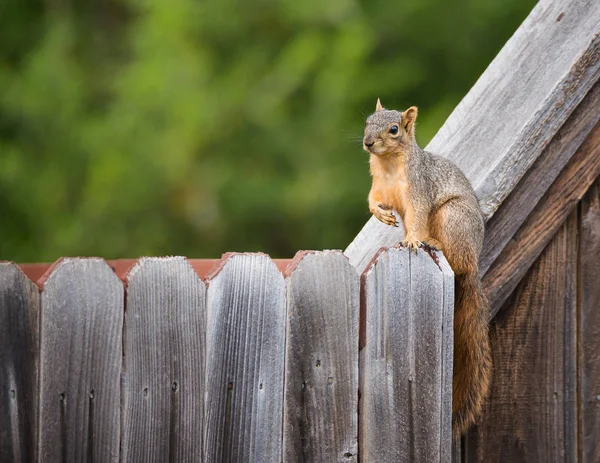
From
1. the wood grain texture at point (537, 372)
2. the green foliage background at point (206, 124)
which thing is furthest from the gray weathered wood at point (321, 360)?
the green foliage background at point (206, 124)

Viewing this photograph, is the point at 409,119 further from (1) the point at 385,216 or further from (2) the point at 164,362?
(2) the point at 164,362

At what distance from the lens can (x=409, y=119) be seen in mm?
2844

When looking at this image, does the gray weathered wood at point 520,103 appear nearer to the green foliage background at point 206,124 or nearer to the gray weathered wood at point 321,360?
the gray weathered wood at point 321,360

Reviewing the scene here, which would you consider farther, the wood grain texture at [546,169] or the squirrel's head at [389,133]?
the squirrel's head at [389,133]

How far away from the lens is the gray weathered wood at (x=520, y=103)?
200 cm

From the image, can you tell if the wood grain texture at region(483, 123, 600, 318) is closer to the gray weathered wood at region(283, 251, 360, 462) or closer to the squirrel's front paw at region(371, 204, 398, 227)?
the squirrel's front paw at region(371, 204, 398, 227)

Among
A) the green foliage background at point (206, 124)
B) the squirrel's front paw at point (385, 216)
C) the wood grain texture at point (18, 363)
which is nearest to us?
the wood grain texture at point (18, 363)

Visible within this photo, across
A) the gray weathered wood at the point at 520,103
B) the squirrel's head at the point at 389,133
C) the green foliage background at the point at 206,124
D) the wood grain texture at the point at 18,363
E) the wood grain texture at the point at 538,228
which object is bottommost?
the wood grain texture at the point at 18,363

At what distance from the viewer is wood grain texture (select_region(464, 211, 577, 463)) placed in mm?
2035

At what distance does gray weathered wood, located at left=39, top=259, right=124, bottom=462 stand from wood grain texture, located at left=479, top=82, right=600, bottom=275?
0.89 metres

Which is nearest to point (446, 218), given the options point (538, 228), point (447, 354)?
point (538, 228)

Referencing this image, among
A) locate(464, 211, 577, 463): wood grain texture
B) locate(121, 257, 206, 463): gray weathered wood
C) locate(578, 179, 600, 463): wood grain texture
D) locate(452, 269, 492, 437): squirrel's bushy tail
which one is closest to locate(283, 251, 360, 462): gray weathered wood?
locate(121, 257, 206, 463): gray weathered wood

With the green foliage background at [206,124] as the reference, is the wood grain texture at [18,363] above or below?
below

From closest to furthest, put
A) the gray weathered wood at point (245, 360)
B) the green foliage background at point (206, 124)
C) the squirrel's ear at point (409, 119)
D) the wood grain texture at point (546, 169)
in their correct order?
the gray weathered wood at point (245, 360) < the wood grain texture at point (546, 169) < the squirrel's ear at point (409, 119) < the green foliage background at point (206, 124)
